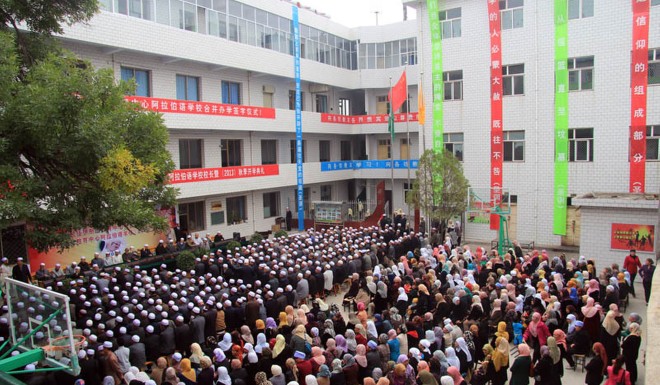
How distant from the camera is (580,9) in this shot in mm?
21641

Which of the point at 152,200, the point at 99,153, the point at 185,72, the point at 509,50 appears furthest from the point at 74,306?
the point at 509,50

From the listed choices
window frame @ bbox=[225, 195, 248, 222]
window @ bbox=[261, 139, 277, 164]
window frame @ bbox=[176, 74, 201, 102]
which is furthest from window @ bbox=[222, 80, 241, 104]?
window frame @ bbox=[225, 195, 248, 222]

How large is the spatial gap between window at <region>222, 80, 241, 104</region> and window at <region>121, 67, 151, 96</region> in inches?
164

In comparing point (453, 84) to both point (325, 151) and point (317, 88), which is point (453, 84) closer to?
point (317, 88)

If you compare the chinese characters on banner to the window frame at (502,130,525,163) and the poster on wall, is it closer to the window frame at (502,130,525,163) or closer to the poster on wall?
the window frame at (502,130,525,163)

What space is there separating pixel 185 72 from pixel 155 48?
2650 millimetres

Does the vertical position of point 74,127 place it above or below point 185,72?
below

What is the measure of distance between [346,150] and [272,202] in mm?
7459

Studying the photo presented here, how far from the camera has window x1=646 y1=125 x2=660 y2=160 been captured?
2059cm

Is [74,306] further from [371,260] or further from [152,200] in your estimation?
[371,260]

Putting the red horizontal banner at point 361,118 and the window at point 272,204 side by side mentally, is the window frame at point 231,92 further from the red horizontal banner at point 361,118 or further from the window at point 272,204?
the red horizontal banner at point 361,118

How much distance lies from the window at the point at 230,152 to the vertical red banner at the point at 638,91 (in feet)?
54.4

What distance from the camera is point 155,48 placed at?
20453 mm

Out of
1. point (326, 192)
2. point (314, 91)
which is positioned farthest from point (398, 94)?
point (326, 192)
